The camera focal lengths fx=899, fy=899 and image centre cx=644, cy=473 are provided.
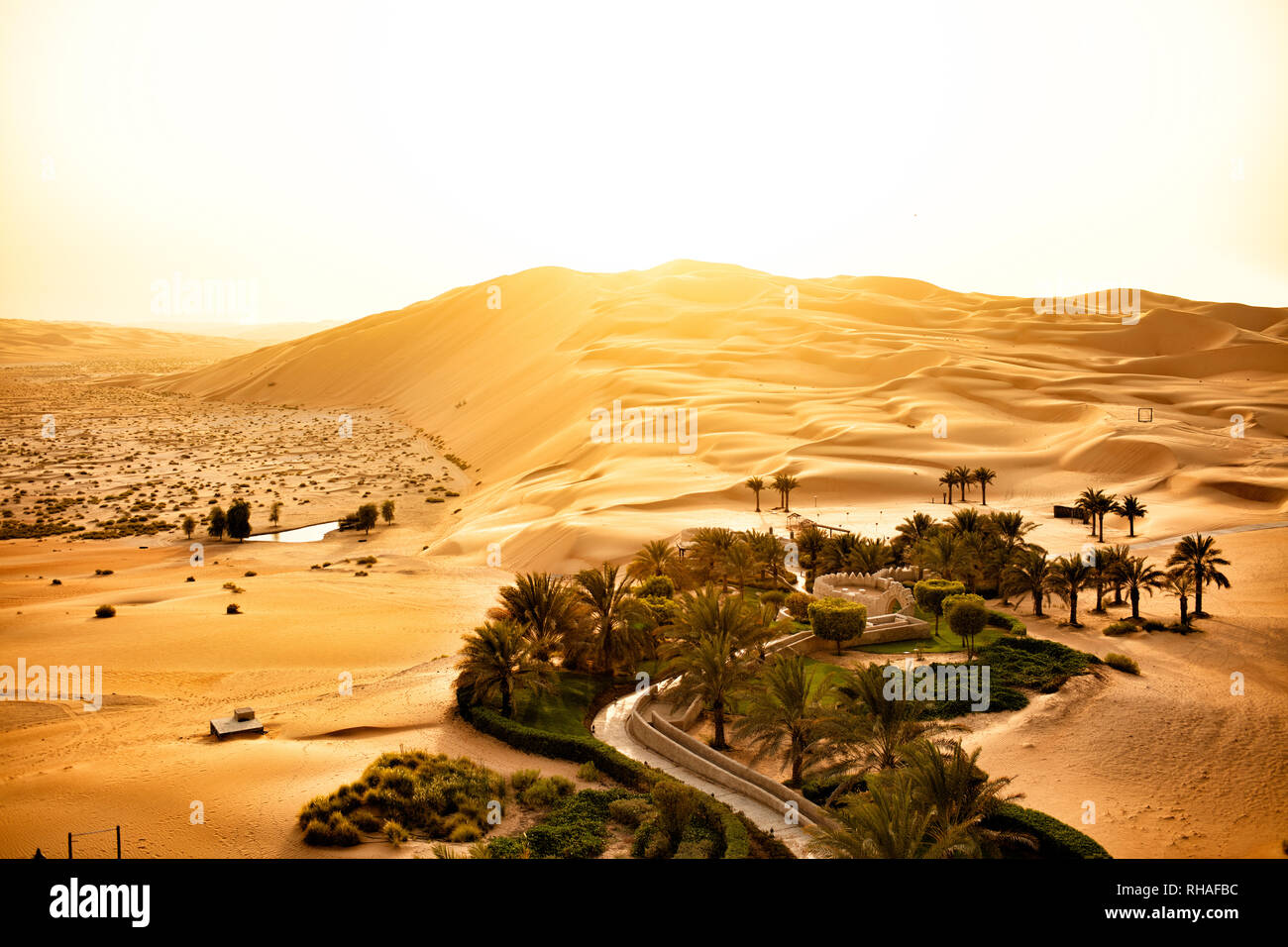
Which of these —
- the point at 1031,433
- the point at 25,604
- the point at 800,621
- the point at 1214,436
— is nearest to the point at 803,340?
the point at 1031,433

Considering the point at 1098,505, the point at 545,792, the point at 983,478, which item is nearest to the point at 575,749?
the point at 545,792

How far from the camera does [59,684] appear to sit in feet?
78.7

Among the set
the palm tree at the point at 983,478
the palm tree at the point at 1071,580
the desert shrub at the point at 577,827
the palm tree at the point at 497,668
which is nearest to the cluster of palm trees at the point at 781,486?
the palm tree at the point at 983,478

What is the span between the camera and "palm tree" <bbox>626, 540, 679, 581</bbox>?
3391 centimetres

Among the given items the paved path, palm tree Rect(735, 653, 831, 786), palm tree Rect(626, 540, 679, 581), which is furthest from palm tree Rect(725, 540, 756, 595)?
palm tree Rect(735, 653, 831, 786)

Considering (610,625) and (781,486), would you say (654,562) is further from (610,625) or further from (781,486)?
(781,486)

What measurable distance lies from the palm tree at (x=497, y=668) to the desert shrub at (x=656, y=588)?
8.63 meters

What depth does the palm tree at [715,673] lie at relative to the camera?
68.0 ft

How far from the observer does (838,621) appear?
27.6 metres

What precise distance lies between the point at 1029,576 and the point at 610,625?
15.9m

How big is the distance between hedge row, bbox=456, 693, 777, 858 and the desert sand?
515 mm

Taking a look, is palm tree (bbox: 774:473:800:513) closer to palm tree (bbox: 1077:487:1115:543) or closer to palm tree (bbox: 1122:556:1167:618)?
palm tree (bbox: 1077:487:1115:543)

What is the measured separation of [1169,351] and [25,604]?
390 feet

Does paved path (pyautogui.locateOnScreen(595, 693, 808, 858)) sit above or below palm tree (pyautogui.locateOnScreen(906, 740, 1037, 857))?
below
